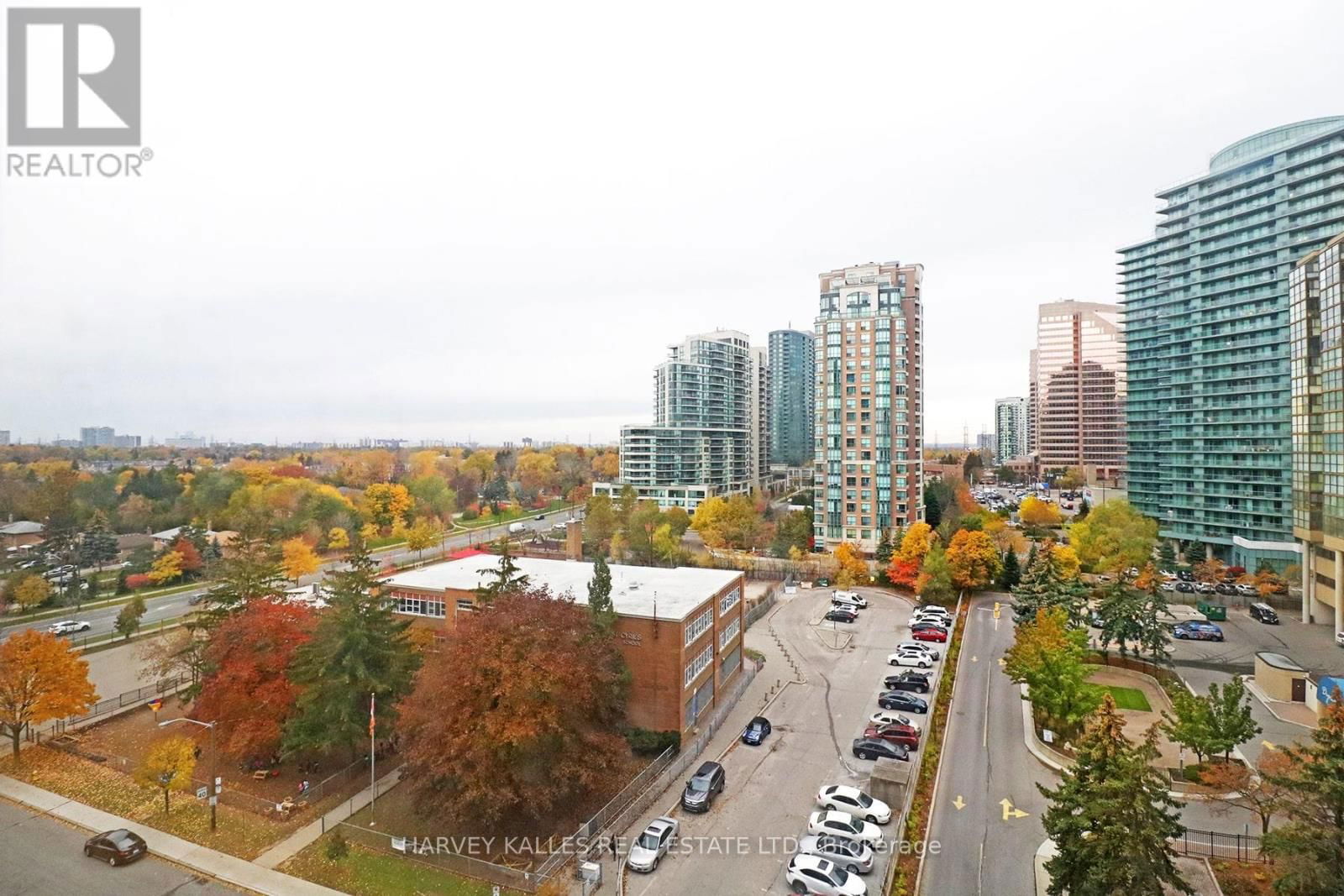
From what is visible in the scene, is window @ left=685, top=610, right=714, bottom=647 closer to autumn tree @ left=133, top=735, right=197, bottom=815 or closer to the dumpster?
autumn tree @ left=133, top=735, right=197, bottom=815

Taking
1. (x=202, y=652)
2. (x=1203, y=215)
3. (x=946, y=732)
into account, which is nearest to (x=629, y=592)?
(x=946, y=732)

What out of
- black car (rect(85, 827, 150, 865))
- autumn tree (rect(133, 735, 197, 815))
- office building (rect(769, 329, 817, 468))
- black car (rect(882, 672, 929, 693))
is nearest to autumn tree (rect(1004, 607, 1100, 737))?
black car (rect(882, 672, 929, 693))

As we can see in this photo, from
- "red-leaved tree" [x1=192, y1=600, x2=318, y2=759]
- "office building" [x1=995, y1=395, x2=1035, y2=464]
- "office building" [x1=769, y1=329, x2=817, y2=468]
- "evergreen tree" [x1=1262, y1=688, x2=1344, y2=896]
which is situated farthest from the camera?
"office building" [x1=995, y1=395, x2=1035, y2=464]

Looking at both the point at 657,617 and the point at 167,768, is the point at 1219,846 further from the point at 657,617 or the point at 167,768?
the point at 167,768

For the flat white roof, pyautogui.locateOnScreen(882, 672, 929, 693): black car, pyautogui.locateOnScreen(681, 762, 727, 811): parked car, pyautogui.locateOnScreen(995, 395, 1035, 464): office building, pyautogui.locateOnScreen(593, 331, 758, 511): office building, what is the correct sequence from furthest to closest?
pyautogui.locateOnScreen(995, 395, 1035, 464): office building, pyautogui.locateOnScreen(593, 331, 758, 511): office building, pyautogui.locateOnScreen(882, 672, 929, 693): black car, the flat white roof, pyautogui.locateOnScreen(681, 762, 727, 811): parked car

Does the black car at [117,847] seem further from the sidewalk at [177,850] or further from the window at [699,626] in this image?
the window at [699,626]

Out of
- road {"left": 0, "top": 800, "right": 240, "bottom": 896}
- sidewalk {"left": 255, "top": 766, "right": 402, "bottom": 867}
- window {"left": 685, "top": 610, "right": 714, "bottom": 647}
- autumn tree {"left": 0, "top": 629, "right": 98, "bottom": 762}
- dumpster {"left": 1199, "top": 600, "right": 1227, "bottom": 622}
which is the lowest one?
road {"left": 0, "top": 800, "right": 240, "bottom": 896}

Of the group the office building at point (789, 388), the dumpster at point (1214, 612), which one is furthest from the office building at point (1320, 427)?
the office building at point (789, 388)
